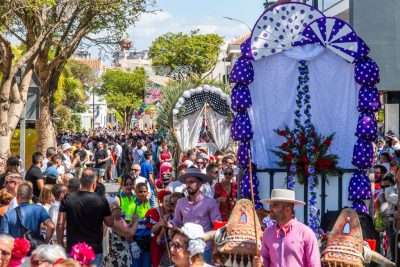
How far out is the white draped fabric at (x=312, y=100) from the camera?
11.8 metres

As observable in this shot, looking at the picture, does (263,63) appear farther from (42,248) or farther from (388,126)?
(388,126)

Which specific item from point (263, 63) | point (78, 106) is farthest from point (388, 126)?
point (78, 106)

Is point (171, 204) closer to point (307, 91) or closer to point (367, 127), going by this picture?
point (307, 91)

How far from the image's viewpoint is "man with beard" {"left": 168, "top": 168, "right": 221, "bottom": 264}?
387 inches

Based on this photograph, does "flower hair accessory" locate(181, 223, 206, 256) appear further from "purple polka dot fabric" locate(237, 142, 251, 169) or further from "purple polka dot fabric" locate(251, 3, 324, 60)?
"purple polka dot fabric" locate(251, 3, 324, 60)

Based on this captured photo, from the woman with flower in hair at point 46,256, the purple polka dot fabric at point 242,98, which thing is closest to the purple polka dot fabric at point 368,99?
the purple polka dot fabric at point 242,98

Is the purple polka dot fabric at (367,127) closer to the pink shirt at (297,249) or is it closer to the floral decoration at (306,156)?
the floral decoration at (306,156)

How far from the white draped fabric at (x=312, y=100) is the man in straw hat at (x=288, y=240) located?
474 cm

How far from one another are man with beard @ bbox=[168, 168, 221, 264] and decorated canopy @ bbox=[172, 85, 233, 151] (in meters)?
16.5

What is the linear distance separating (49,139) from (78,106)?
43.3 m

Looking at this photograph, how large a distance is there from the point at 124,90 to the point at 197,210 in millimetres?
92049

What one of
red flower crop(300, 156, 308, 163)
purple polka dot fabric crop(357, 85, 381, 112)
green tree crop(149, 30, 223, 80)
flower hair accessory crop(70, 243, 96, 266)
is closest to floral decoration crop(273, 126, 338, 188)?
red flower crop(300, 156, 308, 163)

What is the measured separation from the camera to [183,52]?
8281cm

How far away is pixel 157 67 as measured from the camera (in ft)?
273
